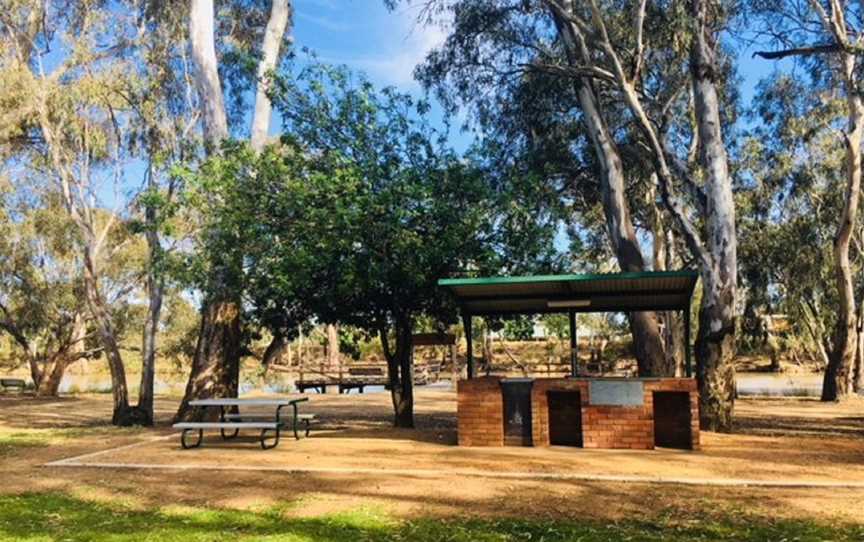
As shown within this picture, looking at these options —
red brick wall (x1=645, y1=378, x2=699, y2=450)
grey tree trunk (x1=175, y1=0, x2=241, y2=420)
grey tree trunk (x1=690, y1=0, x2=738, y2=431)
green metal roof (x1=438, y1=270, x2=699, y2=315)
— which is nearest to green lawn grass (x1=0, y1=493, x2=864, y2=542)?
red brick wall (x1=645, y1=378, x2=699, y2=450)

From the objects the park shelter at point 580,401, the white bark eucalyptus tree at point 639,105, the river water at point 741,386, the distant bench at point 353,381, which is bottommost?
the river water at point 741,386

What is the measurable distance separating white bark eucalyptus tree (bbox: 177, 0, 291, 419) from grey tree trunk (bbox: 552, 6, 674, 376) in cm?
602

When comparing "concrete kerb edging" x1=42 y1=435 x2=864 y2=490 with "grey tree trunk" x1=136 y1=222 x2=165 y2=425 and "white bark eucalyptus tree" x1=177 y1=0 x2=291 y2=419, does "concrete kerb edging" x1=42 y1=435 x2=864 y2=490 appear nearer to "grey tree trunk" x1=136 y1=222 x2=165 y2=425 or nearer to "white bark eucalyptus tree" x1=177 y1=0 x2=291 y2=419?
"white bark eucalyptus tree" x1=177 y1=0 x2=291 y2=419

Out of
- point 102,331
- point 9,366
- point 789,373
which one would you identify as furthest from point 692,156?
point 9,366

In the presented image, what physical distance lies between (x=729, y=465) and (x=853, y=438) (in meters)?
4.25

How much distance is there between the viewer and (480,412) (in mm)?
9508

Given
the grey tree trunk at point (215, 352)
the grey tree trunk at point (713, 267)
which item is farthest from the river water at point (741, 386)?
the grey tree trunk at point (713, 267)

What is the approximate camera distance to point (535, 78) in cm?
1738

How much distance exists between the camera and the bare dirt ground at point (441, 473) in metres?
6.08

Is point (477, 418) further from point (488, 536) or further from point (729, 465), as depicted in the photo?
point (488, 536)

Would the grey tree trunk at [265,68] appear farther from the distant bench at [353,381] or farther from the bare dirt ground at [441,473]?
the distant bench at [353,381]

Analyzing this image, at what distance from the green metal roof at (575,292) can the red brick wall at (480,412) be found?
4.34ft

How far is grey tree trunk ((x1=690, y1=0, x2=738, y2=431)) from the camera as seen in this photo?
11453mm

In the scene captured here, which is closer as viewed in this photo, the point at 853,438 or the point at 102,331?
the point at 853,438
